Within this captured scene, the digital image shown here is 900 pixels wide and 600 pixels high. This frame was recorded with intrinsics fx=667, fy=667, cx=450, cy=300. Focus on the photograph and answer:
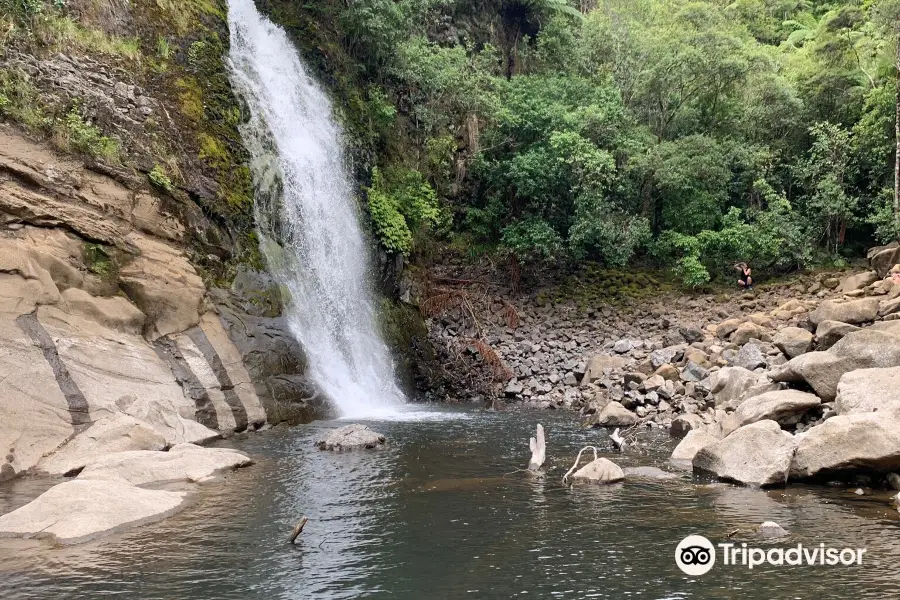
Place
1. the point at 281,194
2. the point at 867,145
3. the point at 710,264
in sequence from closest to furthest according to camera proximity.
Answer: the point at 281,194 < the point at 867,145 < the point at 710,264

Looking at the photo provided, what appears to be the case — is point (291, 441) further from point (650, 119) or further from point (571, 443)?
point (650, 119)

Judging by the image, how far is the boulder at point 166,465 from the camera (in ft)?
28.7

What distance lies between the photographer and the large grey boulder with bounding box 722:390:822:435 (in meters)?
10.4

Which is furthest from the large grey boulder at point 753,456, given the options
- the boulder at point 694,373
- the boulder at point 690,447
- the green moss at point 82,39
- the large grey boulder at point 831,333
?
the green moss at point 82,39

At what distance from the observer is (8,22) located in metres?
13.8

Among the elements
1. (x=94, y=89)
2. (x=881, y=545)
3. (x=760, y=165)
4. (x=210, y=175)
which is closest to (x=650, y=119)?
(x=760, y=165)

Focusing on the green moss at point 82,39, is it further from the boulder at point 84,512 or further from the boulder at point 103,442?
the boulder at point 84,512

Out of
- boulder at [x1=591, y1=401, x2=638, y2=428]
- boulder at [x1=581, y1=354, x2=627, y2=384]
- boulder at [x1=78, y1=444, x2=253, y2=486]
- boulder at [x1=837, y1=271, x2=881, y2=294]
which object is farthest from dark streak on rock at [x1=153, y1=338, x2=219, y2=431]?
boulder at [x1=837, y1=271, x2=881, y2=294]

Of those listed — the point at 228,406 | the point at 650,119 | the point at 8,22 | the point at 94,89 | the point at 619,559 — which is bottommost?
the point at 619,559

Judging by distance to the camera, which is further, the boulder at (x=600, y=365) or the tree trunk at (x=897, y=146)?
the tree trunk at (x=897, y=146)

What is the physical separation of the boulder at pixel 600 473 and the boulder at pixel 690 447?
1.50m

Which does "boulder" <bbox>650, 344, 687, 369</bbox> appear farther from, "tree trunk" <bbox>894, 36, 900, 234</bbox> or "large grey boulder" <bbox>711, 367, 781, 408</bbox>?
"tree trunk" <bbox>894, 36, 900, 234</bbox>

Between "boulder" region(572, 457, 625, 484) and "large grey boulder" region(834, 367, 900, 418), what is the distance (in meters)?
3.21

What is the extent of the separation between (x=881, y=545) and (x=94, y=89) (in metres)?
16.1
